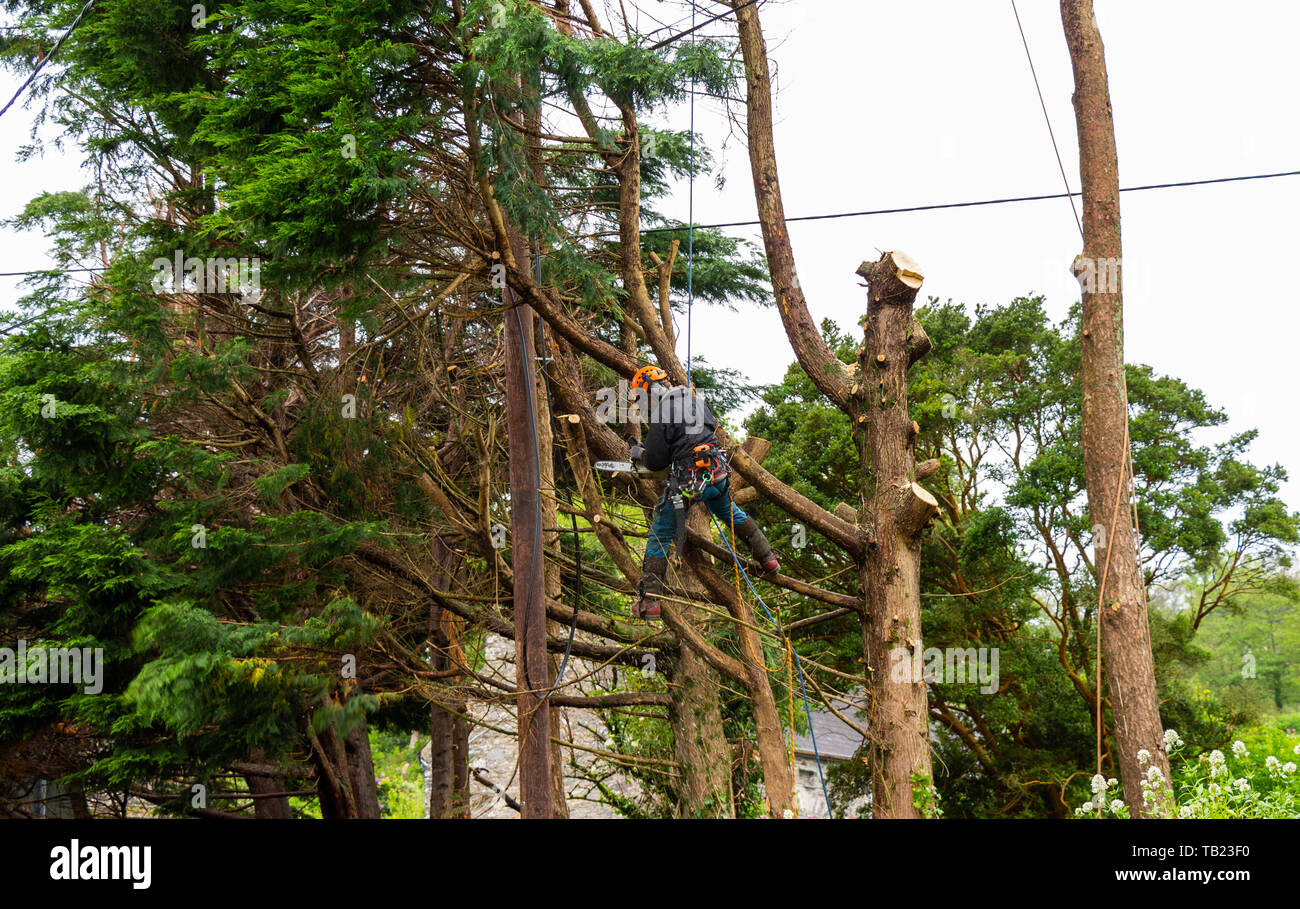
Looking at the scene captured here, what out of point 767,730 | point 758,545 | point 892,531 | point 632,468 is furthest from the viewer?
point 767,730

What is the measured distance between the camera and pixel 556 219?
7070mm

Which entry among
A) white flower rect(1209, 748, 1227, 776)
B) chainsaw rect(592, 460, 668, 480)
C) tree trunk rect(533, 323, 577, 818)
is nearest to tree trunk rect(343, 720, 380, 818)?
tree trunk rect(533, 323, 577, 818)

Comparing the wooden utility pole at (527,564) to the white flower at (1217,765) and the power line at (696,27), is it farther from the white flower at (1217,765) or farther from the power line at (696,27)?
the white flower at (1217,765)

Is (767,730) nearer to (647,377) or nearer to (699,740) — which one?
(699,740)

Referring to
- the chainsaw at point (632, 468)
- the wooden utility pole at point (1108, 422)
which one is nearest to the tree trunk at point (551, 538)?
the chainsaw at point (632, 468)

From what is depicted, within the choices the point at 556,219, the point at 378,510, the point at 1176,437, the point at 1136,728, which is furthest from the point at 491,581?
the point at 1176,437

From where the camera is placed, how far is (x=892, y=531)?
671cm

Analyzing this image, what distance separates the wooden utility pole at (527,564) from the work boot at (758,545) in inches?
86.7

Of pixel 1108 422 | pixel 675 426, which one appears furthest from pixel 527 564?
pixel 1108 422

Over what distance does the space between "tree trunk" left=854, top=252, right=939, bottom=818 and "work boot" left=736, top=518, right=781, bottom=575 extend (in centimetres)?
67

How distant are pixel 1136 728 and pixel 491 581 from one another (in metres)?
7.06

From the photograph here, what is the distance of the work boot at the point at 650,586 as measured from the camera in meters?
7.24

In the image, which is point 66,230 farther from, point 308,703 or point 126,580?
point 308,703

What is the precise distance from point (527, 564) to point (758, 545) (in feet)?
8.28
